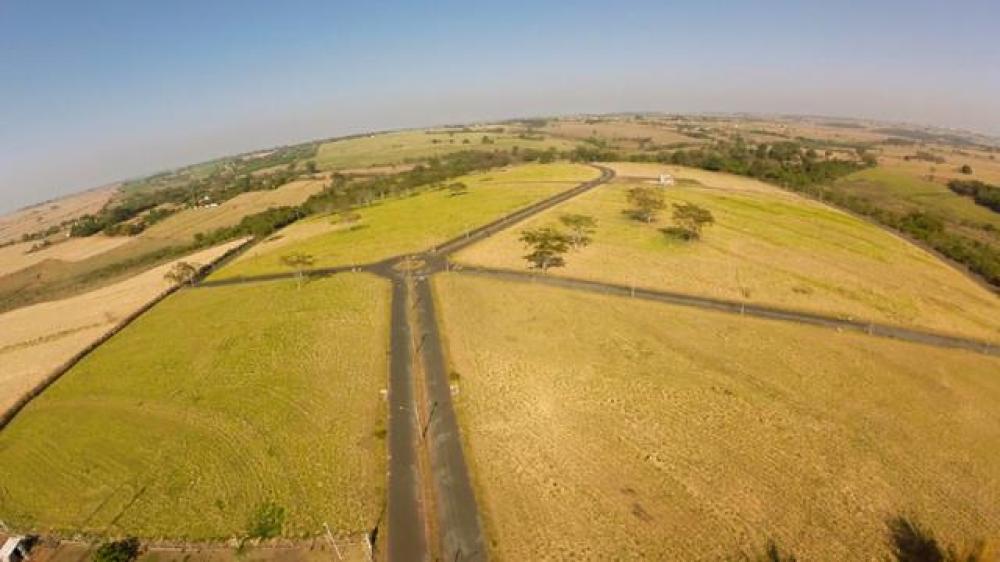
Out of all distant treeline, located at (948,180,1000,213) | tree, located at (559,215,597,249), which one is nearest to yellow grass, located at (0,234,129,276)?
tree, located at (559,215,597,249)

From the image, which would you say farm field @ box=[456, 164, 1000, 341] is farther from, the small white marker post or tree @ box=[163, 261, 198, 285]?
the small white marker post

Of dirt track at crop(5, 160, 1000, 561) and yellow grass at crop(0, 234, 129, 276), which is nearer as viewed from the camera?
dirt track at crop(5, 160, 1000, 561)

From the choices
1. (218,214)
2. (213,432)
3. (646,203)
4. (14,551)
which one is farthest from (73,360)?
(218,214)

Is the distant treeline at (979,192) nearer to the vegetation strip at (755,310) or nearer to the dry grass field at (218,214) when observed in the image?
the vegetation strip at (755,310)

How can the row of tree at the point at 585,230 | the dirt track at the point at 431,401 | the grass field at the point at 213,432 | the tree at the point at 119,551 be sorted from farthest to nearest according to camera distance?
the row of tree at the point at 585,230 → the grass field at the point at 213,432 → the dirt track at the point at 431,401 → the tree at the point at 119,551

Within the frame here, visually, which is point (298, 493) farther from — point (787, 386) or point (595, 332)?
point (787, 386)

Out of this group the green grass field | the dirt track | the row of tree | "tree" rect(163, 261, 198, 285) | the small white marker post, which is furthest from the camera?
the green grass field

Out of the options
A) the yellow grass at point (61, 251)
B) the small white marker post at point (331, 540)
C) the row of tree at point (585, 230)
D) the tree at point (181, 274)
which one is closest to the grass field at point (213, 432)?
the small white marker post at point (331, 540)
